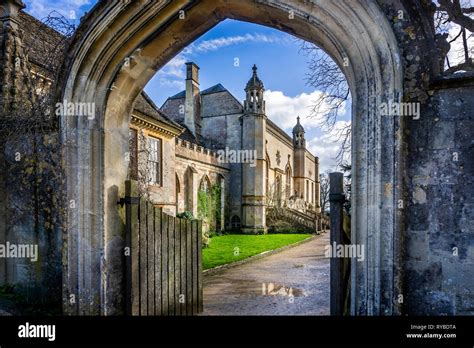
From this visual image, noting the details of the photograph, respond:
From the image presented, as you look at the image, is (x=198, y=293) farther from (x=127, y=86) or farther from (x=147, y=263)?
(x=127, y=86)

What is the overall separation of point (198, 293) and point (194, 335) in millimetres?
2900

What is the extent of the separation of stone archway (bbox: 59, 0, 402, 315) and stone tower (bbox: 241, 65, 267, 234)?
21614 millimetres

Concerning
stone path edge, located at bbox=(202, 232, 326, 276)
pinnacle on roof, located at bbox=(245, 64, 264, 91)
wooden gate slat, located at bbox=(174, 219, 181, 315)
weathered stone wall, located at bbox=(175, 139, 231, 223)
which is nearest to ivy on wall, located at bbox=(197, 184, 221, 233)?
weathered stone wall, located at bbox=(175, 139, 231, 223)

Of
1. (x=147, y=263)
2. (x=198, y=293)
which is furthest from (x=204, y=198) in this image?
(x=147, y=263)

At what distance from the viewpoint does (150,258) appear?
14.1ft

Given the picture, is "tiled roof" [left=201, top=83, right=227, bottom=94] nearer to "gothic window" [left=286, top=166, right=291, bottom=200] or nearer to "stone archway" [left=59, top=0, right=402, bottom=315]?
"gothic window" [left=286, top=166, right=291, bottom=200]

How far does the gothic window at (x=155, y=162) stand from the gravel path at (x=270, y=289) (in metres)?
6.38

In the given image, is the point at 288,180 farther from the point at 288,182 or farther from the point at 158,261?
the point at 158,261

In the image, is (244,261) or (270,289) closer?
(270,289)

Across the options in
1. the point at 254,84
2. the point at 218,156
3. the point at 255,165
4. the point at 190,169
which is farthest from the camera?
the point at 254,84

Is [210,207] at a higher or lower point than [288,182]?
lower

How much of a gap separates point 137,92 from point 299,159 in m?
37.5

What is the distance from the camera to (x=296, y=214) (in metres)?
27.2

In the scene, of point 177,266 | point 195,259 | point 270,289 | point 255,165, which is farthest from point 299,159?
point 177,266
